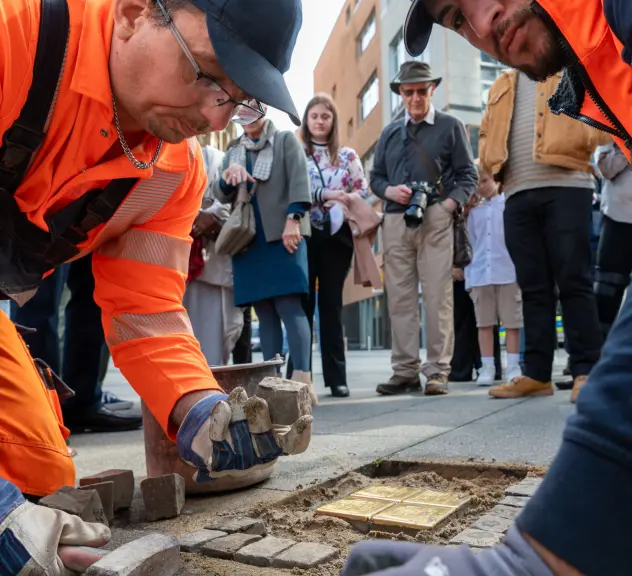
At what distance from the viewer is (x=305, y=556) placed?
4.74ft

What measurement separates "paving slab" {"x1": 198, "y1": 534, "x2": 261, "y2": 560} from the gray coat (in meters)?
2.34

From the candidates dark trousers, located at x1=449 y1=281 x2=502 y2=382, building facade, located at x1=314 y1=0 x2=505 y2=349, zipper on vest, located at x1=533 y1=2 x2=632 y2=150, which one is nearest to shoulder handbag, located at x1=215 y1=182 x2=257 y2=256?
zipper on vest, located at x1=533 y1=2 x2=632 y2=150

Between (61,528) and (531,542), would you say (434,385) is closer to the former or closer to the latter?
(61,528)

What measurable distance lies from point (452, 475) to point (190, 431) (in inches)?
40.2

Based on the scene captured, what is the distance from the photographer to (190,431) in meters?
1.58

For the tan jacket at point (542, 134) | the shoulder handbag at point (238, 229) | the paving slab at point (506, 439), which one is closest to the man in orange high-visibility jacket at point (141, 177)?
the paving slab at point (506, 439)

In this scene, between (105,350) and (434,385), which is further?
(434,385)

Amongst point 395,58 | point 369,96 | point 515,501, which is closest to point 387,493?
point 515,501

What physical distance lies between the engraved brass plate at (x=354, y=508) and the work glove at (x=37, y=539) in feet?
2.17

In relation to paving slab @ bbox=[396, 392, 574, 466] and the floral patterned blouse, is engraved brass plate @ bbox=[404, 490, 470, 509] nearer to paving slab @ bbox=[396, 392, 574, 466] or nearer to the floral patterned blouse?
paving slab @ bbox=[396, 392, 574, 466]

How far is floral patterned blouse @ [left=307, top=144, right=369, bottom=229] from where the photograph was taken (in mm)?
4441

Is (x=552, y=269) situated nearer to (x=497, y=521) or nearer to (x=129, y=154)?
(x=497, y=521)

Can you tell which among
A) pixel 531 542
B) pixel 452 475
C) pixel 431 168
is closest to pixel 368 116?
pixel 431 168

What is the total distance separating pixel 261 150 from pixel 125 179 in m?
2.31
